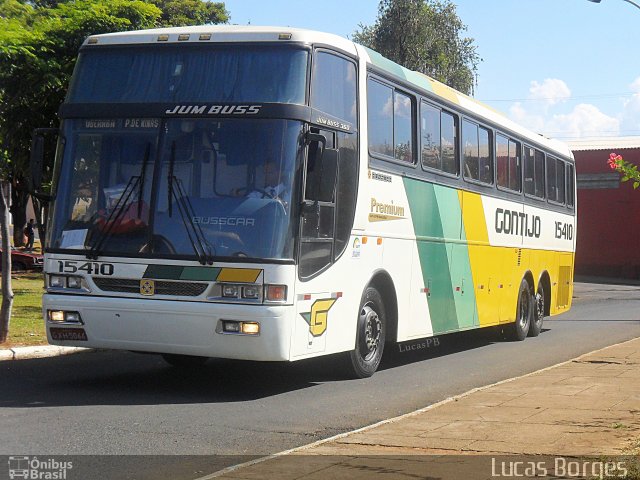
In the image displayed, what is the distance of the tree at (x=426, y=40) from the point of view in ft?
202

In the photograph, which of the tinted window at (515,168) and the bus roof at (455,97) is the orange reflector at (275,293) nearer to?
the bus roof at (455,97)

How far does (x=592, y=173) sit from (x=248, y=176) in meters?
45.5

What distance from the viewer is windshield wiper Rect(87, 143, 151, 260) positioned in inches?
425

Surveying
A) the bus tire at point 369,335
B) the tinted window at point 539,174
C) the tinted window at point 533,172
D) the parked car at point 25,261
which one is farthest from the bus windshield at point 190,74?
the parked car at point 25,261

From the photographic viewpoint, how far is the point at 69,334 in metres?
10.8

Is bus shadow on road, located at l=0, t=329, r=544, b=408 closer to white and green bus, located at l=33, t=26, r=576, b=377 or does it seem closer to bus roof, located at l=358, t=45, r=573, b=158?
white and green bus, located at l=33, t=26, r=576, b=377

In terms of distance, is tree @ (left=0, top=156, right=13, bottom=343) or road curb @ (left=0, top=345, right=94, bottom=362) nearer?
road curb @ (left=0, top=345, right=94, bottom=362)

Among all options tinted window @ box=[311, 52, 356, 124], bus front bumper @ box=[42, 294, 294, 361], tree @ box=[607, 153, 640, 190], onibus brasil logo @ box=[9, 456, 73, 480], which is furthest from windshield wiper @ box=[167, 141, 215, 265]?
tree @ box=[607, 153, 640, 190]

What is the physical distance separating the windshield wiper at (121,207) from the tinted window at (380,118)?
111 inches

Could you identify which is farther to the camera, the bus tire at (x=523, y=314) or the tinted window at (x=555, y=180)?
the tinted window at (x=555, y=180)

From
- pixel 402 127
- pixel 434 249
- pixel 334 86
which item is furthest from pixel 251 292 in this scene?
pixel 434 249

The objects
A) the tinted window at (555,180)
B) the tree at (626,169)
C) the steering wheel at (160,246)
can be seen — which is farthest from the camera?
the tinted window at (555,180)

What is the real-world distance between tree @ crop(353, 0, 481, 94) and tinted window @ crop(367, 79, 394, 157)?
4805 centimetres

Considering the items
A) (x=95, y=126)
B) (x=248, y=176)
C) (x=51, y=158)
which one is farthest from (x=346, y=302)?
(x=51, y=158)
